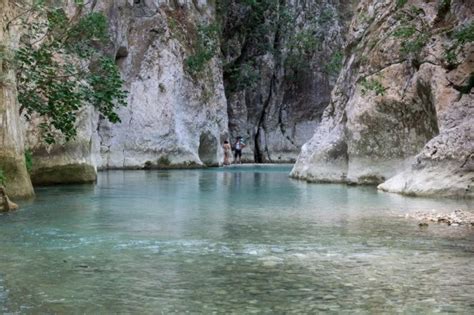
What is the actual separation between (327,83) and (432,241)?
5127cm

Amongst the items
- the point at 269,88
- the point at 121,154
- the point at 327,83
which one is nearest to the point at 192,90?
the point at 121,154

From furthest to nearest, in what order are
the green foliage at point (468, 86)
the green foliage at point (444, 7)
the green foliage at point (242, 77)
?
the green foliage at point (242, 77), the green foliage at point (444, 7), the green foliage at point (468, 86)

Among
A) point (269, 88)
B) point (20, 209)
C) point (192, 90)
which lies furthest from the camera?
point (269, 88)

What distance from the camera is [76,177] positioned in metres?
22.5

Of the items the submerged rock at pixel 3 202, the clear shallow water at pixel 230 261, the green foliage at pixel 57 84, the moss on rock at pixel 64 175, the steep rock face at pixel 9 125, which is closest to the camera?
the clear shallow water at pixel 230 261

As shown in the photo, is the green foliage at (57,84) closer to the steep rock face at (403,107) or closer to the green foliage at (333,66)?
the steep rock face at (403,107)

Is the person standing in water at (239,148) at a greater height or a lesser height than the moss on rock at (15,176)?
greater

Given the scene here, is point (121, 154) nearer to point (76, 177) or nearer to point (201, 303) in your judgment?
point (76, 177)

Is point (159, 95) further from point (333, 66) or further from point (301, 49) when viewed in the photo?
point (301, 49)

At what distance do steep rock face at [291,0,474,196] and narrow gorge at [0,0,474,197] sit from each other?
0.15 feet

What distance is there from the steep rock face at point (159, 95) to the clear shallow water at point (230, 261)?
2402cm

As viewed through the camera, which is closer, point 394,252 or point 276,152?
point 394,252

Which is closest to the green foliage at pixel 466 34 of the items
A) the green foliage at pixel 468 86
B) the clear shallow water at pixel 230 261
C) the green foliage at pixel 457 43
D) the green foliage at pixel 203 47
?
the green foliage at pixel 457 43

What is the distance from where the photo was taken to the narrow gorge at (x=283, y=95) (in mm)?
17531
